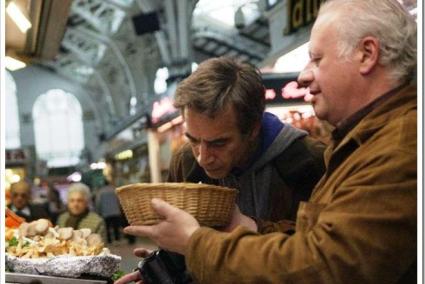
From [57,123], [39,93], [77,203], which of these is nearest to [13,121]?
[39,93]

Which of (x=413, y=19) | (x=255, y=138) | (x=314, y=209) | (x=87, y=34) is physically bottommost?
(x=314, y=209)

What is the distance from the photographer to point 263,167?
8.05 ft

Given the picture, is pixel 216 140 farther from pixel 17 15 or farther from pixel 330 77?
pixel 17 15

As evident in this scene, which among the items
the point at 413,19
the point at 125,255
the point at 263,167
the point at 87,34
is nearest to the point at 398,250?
the point at 413,19

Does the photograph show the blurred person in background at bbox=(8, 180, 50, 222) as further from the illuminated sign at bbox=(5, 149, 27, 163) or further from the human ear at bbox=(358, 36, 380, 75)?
the illuminated sign at bbox=(5, 149, 27, 163)

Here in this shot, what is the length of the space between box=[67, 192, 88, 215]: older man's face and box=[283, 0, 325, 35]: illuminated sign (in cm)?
336

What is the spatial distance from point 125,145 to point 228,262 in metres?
25.7

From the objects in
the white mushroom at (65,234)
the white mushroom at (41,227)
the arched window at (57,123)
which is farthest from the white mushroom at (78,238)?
the arched window at (57,123)

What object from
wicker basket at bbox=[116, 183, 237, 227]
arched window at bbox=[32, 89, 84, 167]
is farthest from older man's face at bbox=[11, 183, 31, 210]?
arched window at bbox=[32, 89, 84, 167]

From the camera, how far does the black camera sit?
2.02 metres

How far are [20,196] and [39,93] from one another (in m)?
42.6

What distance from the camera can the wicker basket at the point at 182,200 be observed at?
183 centimetres

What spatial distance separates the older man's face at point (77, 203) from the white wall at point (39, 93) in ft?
138

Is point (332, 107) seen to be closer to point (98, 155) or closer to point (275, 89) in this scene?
point (275, 89)
